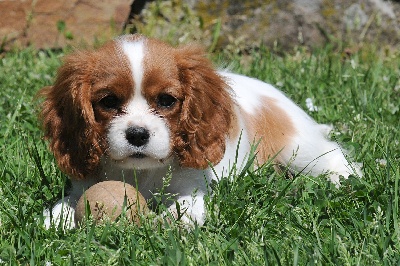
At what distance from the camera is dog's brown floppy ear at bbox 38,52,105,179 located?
4.10 m

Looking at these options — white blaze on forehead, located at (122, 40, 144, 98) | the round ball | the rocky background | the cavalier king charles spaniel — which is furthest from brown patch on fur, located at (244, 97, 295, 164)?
the rocky background

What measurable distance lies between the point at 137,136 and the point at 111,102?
0.27 meters

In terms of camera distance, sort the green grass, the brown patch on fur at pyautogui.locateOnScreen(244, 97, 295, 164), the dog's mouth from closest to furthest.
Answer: the green grass → the dog's mouth → the brown patch on fur at pyautogui.locateOnScreen(244, 97, 295, 164)

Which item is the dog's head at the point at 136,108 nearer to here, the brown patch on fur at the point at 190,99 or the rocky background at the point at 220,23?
the brown patch on fur at the point at 190,99

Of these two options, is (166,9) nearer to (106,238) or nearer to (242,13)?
(242,13)

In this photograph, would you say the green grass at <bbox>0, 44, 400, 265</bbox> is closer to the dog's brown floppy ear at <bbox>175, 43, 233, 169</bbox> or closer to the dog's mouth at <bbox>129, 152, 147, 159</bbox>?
the dog's brown floppy ear at <bbox>175, 43, 233, 169</bbox>

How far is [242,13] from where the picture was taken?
801 centimetres

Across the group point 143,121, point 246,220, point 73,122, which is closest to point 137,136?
point 143,121

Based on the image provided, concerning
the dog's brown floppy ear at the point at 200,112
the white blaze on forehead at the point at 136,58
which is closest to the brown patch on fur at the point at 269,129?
the dog's brown floppy ear at the point at 200,112

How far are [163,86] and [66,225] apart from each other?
84cm

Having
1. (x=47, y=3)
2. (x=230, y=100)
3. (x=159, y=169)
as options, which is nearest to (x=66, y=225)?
(x=159, y=169)

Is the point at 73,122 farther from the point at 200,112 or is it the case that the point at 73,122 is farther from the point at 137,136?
the point at 200,112

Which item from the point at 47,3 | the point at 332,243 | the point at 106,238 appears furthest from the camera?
the point at 47,3

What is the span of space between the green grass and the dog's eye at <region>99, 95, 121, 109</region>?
464 mm
